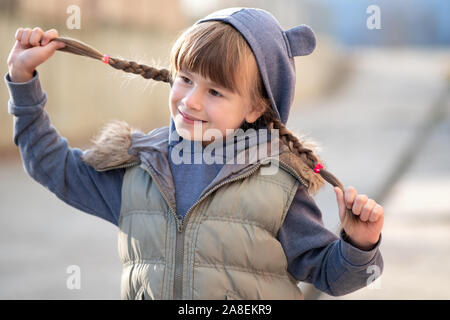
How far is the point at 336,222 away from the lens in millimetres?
4648

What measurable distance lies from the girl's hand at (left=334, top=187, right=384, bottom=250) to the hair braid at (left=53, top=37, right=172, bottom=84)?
0.64 metres

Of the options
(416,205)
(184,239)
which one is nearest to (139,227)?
(184,239)

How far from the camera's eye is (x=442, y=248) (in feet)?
13.5

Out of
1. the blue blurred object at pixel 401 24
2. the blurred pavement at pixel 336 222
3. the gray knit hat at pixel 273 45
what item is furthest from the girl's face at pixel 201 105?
the blue blurred object at pixel 401 24

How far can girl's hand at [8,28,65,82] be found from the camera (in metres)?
1.90

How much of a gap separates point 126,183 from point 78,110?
6.29 m

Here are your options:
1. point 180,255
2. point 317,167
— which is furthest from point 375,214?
point 180,255

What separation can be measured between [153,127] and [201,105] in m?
7.89

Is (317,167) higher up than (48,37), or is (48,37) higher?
(48,37)

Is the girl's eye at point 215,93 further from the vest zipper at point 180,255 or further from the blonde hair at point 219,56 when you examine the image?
the vest zipper at point 180,255

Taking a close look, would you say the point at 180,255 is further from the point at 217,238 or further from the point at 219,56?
the point at 219,56

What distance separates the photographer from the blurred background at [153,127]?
3678 mm

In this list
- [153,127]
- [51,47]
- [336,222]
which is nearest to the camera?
[51,47]

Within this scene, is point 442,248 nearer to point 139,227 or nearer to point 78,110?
point 139,227
